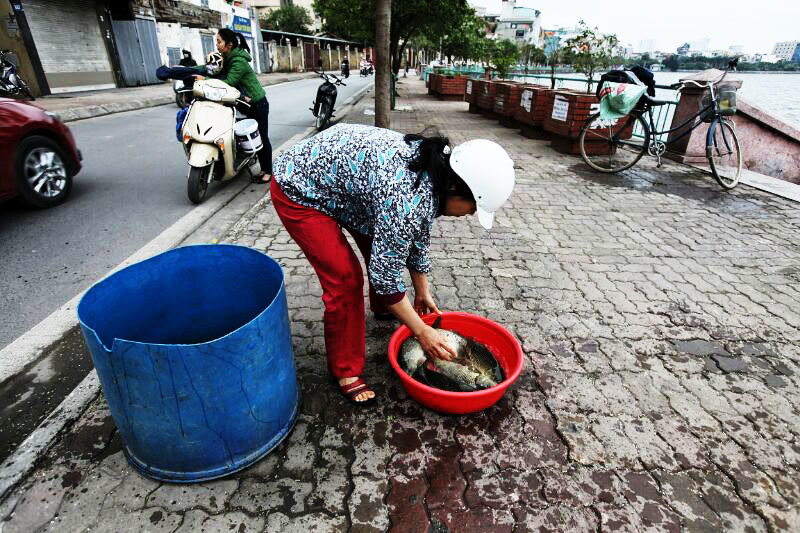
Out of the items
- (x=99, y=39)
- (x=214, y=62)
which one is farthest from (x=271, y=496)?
(x=99, y=39)

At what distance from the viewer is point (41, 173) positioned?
459 cm

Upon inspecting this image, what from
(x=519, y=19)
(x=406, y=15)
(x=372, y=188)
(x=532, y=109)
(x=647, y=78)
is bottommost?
(x=532, y=109)

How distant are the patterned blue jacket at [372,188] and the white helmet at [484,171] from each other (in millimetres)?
147

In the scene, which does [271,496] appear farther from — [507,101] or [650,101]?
[507,101]

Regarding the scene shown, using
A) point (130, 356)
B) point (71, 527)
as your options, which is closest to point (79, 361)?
point (71, 527)

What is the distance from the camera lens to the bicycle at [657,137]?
5.96 m

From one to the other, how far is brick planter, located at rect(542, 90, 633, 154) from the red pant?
21.2 feet

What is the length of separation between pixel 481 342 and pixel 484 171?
131 centimetres

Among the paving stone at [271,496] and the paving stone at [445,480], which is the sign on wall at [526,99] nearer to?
the paving stone at [445,480]

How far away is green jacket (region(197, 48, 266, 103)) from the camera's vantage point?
5277 millimetres

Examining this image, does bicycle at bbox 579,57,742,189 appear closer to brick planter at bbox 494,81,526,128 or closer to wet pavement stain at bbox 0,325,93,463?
brick planter at bbox 494,81,526,128

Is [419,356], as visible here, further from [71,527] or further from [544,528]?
[71,527]

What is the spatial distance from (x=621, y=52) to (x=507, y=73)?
16.3 ft

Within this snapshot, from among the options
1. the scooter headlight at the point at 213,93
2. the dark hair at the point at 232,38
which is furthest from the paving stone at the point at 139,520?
the dark hair at the point at 232,38
